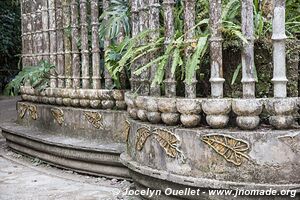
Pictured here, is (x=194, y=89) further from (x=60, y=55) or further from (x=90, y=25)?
(x=60, y=55)

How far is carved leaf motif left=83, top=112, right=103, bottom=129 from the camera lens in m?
4.09

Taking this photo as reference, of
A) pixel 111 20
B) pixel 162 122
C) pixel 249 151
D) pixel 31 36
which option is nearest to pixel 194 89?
pixel 162 122

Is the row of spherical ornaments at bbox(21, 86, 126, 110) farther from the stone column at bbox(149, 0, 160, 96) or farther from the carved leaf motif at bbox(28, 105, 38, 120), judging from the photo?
the stone column at bbox(149, 0, 160, 96)

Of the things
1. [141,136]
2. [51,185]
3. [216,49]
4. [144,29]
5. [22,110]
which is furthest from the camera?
[22,110]

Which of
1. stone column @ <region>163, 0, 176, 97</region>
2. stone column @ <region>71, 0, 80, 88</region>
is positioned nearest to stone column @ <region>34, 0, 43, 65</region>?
stone column @ <region>71, 0, 80, 88</region>

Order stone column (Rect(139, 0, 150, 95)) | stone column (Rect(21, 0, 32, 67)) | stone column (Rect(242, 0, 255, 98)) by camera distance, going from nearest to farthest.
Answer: stone column (Rect(242, 0, 255, 98))
stone column (Rect(139, 0, 150, 95))
stone column (Rect(21, 0, 32, 67))

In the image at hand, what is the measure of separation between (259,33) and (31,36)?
3.44 metres

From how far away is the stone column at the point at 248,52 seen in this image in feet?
8.29

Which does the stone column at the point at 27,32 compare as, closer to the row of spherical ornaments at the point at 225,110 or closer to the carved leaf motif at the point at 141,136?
the carved leaf motif at the point at 141,136

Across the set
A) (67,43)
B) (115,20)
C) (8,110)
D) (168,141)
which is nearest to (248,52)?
(168,141)

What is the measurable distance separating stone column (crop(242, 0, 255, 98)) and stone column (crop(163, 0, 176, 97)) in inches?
19.6

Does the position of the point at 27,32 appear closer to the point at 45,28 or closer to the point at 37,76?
the point at 45,28

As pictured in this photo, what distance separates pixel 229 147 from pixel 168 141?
0.42m

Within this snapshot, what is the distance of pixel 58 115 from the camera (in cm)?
459
